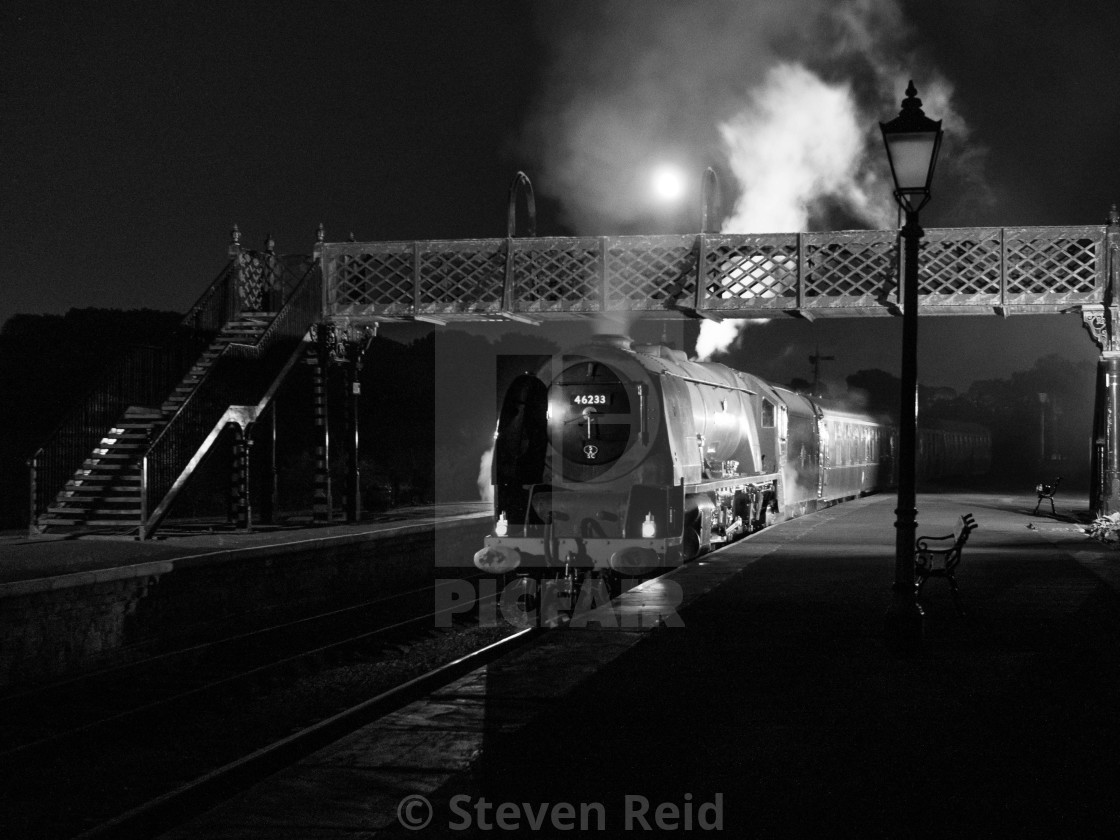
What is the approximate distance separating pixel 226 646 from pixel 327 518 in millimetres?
8324

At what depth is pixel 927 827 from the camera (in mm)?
4969

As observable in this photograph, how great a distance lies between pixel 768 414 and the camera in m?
22.7

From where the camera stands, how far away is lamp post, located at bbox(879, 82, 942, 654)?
29.3ft

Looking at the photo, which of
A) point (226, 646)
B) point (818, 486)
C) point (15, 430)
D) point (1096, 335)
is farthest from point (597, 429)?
point (15, 430)

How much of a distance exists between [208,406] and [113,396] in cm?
166

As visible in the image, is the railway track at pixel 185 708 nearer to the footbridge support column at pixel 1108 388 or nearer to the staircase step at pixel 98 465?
the staircase step at pixel 98 465

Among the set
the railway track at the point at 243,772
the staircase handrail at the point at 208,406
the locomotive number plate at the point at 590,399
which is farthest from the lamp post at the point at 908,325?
the staircase handrail at the point at 208,406

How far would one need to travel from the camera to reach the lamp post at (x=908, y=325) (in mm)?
8945

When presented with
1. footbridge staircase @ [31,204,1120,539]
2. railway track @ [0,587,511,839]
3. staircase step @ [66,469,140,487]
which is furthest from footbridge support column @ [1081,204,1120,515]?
staircase step @ [66,469,140,487]

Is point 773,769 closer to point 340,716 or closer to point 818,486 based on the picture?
point 340,716

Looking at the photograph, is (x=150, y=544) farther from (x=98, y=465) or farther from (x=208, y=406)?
(x=208, y=406)

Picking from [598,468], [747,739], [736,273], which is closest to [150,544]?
[598,468]

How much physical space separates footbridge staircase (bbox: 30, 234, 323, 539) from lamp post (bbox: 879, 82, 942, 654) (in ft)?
39.8

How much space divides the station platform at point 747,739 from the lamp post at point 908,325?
303mm
